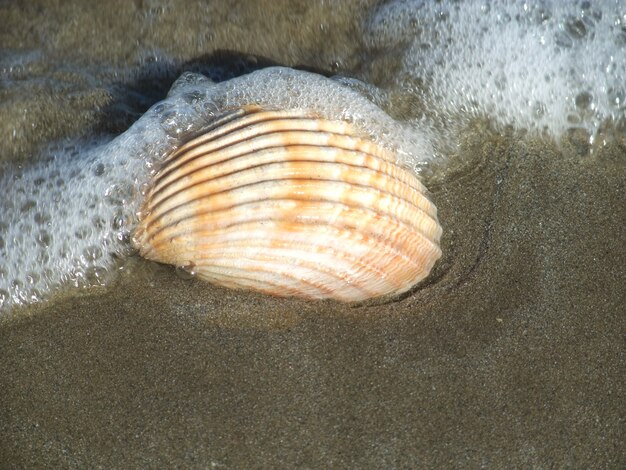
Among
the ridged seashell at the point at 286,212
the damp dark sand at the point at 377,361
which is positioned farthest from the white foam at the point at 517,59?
the ridged seashell at the point at 286,212

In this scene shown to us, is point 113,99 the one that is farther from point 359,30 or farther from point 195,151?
point 359,30

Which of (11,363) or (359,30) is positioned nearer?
(11,363)

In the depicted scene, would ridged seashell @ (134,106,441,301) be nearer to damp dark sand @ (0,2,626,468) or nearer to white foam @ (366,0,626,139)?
damp dark sand @ (0,2,626,468)

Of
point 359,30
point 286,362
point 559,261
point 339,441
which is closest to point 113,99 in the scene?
point 359,30

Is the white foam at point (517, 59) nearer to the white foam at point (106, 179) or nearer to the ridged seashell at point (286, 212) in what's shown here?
the white foam at point (106, 179)

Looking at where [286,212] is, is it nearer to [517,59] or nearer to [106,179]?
[106,179]

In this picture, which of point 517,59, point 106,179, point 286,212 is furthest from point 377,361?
point 517,59

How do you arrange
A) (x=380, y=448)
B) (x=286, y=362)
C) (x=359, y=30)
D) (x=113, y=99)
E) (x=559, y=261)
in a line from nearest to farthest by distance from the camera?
1. (x=380, y=448)
2. (x=286, y=362)
3. (x=559, y=261)
4. (x=113, y=99)
5. (x=359, y=30)
